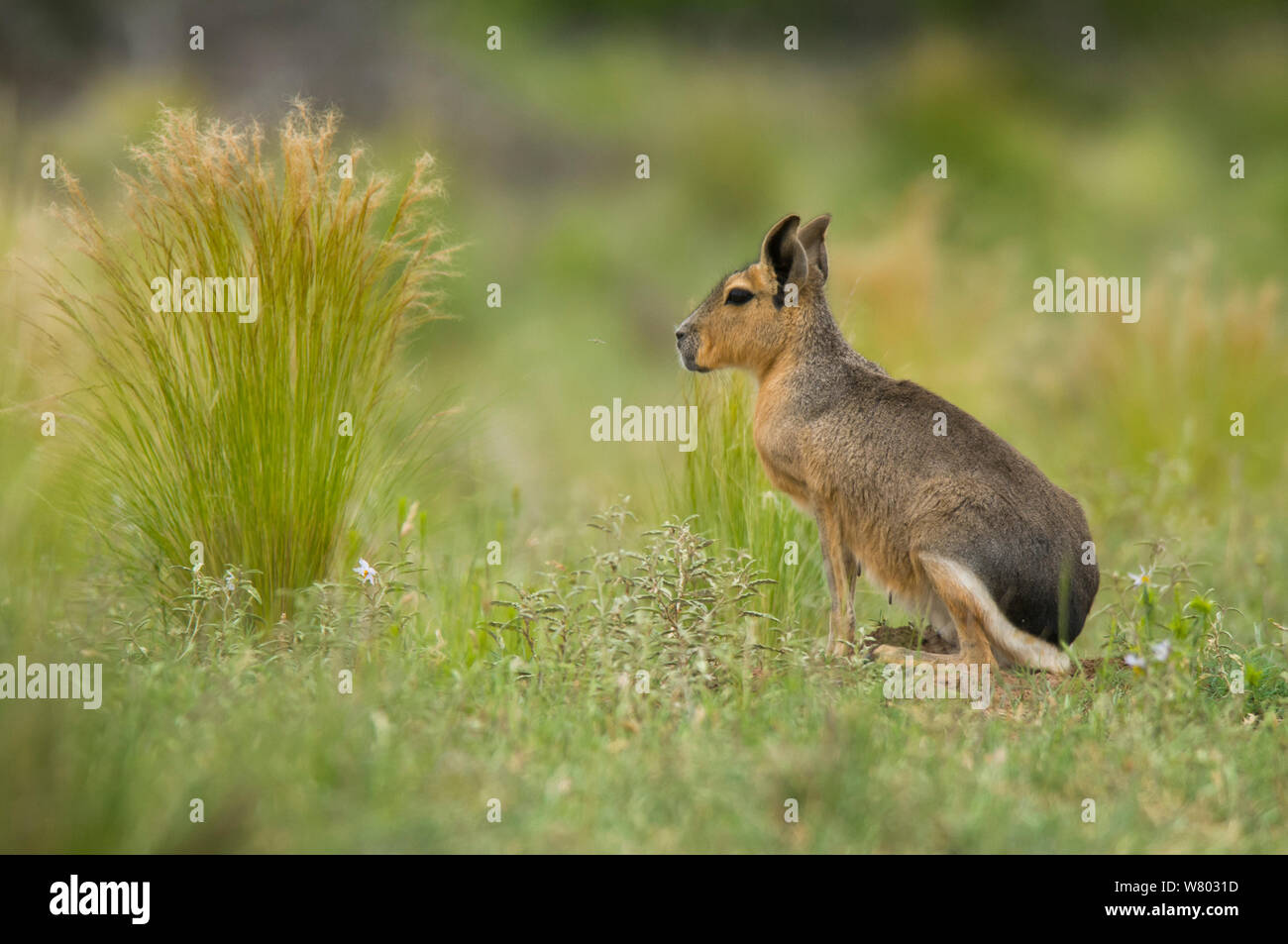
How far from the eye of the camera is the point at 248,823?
12.0ft

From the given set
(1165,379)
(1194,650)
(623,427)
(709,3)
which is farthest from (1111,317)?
(709,3)

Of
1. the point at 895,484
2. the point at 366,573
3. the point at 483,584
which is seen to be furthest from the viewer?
the point at 483,584

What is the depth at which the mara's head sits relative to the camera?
20.7ft

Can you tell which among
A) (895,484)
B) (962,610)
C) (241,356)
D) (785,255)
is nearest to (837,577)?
(895,484)

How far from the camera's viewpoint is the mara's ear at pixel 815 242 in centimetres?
636

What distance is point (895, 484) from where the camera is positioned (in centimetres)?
579

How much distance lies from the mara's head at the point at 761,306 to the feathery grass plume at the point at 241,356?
1.42 m

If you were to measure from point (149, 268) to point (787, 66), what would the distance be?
807 inches

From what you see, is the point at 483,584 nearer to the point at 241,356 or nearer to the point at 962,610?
the point at 241,356

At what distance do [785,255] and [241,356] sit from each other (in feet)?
7.90

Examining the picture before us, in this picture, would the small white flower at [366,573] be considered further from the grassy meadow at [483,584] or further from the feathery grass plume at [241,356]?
the feathery grass plume at [241,356]

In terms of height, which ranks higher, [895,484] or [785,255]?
[785,255]

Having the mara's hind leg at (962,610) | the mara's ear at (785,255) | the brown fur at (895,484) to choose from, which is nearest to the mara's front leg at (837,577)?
the brown fur at (895,484)

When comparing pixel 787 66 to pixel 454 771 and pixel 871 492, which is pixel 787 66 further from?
pixel 454 771
